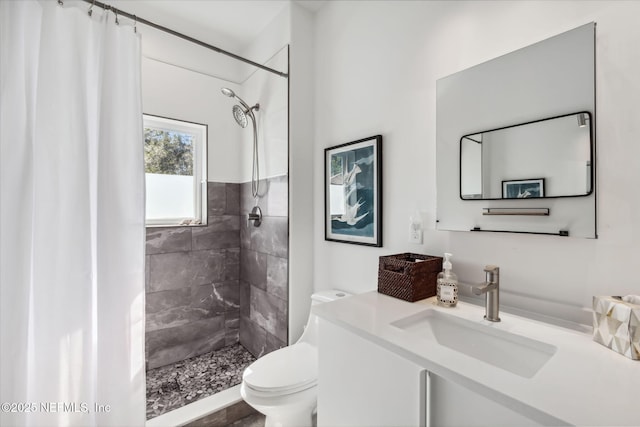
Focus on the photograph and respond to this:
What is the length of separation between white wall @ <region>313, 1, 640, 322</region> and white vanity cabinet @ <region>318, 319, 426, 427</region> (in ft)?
1.91

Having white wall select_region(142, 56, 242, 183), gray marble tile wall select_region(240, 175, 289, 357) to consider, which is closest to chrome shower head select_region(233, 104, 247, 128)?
white wall select_region(142, 56, 242, 183)

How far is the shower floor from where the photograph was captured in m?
1.87

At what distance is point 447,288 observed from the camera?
1.12 meters

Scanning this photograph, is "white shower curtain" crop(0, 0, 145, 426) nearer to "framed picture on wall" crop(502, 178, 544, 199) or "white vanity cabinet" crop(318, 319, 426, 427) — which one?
"white vanity cabinet" crop(318, 319, 426, 427)

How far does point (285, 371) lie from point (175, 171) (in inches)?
71.2

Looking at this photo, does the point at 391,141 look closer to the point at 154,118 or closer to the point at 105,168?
the point at 105,168

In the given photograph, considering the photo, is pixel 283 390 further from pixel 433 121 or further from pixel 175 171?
pixel 175 171

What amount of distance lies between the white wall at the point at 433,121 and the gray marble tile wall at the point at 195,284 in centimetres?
98

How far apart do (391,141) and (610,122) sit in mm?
821

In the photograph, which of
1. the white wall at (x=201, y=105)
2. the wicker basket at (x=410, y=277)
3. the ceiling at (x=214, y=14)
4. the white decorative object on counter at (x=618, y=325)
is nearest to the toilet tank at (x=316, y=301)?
the wicker basket at (x=410, y=277)

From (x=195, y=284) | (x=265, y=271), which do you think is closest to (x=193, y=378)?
(x=195, y=284)

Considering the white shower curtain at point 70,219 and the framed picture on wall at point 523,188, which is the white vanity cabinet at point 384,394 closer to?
the framed picture on wall at point 523,188

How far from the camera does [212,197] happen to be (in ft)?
8.22

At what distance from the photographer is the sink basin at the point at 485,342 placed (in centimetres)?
84
